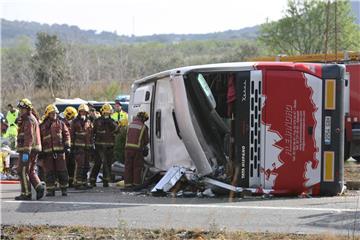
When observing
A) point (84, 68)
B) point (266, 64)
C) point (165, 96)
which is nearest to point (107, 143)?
point (165, 96)

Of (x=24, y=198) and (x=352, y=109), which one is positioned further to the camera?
(x=352, y=109)

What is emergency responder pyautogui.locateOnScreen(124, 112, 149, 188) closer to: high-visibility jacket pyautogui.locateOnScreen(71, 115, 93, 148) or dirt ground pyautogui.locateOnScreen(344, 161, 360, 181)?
high-visibility jacket pyautogui.locateOnScreen(71, 115, 93, 148)

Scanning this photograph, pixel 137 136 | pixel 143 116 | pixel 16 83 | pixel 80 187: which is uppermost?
pixel 16 83

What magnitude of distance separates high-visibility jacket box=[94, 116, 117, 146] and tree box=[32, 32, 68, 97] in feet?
98.5

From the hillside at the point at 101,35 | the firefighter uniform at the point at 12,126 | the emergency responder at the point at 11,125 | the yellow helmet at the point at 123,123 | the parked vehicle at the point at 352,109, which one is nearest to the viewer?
the yellow helmet at the point at 123,123

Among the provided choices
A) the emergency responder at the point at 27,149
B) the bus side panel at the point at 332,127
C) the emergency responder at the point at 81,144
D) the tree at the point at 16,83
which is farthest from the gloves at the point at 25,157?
the tree at the point at 16,83

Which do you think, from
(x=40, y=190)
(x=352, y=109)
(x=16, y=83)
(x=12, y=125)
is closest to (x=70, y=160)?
(x=40, y=190)

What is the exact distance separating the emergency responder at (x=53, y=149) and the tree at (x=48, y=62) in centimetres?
3130

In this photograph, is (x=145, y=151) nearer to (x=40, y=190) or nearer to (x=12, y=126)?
(x=40, y=190)

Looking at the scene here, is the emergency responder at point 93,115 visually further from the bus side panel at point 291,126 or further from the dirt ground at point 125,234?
the dirt ground at point 125,234

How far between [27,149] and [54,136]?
0.75 meters

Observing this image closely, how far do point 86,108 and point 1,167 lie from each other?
3.03 meters

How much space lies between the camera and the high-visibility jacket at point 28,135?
398 inches

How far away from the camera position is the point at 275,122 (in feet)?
31.7
